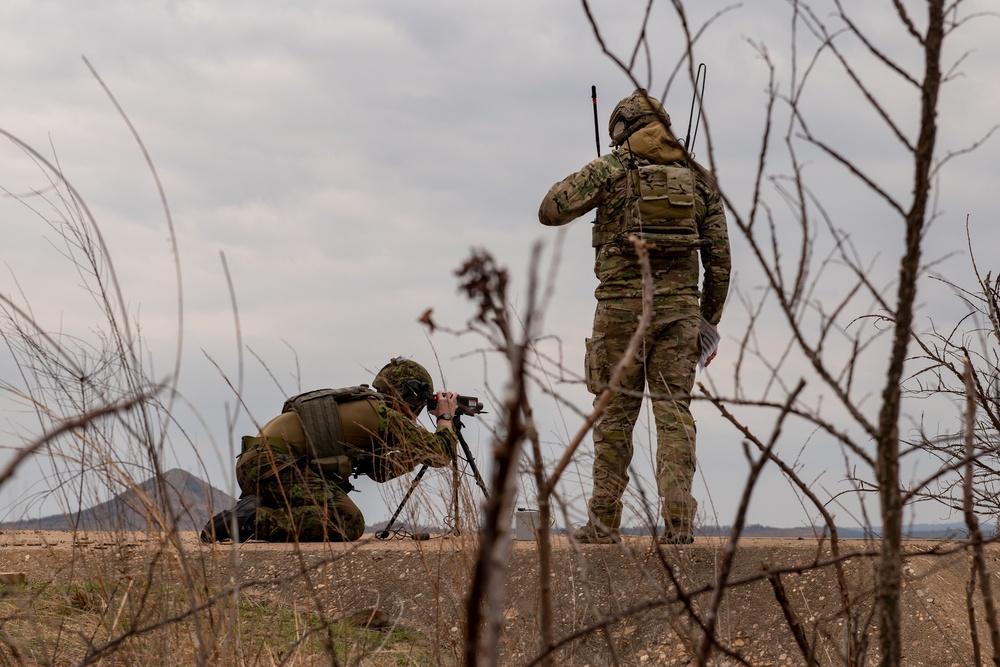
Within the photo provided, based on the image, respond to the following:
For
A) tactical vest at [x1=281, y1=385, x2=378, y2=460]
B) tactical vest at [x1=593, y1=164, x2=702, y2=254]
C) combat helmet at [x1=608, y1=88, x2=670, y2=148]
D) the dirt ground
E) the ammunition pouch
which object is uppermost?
combat helmet at [x1=608, y1=88, x2=670, y2=148]

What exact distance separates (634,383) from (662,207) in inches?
35.1

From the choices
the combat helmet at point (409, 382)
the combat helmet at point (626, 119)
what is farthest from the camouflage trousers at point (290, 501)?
the combat helmet at point (626, 119)

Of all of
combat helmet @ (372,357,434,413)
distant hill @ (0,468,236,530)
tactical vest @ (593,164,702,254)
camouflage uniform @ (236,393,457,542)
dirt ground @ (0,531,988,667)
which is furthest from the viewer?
combat helmet @ (372,357,434,413)

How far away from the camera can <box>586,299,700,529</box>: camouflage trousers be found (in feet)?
16.2

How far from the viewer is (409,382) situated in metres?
6.04

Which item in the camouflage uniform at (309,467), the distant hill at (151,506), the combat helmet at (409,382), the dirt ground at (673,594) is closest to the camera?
the distant hill at (151,506)

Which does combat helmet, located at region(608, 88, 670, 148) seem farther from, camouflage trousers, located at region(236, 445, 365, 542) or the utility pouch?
camouflage trousers, located at region(236, 445, 365, 542)

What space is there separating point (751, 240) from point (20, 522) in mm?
3238

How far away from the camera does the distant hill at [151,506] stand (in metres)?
2.41

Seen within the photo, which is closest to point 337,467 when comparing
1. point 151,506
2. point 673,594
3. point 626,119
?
point 626,119

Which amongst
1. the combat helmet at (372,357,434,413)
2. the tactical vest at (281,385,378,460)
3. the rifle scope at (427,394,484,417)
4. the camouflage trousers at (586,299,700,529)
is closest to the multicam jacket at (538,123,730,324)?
the camouflage trousers at (586,299,700,529)

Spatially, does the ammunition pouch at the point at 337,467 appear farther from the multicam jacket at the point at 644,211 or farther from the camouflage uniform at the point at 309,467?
the multicam jacket at the point at 644,211

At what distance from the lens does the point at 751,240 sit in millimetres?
1247

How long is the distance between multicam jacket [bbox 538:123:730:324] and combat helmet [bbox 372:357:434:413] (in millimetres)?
1460
